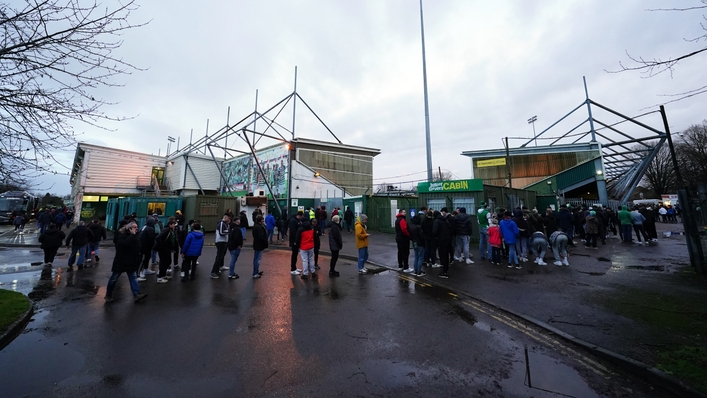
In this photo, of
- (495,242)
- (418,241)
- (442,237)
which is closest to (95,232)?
(418,241)

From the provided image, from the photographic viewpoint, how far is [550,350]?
3.86m

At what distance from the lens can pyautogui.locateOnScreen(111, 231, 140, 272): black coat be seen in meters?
5.84

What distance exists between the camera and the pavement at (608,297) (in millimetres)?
3752

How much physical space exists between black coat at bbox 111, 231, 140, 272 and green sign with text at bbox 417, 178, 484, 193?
12.4 metres

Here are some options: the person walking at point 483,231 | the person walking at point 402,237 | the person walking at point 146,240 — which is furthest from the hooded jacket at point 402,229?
the person walking at point 146,240

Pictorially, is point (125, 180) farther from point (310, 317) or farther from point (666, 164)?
point (666, 164)

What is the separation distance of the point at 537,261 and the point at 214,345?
9926 millimetres

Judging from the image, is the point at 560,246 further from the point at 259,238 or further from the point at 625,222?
the point at 259,238

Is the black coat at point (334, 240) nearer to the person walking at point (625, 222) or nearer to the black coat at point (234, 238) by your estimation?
the black coat at point (234, 238)

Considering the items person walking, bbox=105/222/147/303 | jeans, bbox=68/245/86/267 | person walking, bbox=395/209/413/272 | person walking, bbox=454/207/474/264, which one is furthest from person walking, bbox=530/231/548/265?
jeans, bbox=68/245/86/267

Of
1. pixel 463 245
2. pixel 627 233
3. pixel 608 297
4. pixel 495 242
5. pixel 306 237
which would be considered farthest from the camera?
pixel 627 233

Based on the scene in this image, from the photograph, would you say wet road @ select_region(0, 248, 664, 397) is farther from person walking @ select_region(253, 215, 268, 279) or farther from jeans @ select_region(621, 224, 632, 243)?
jeans @ select_region(621, 224, 632, 243)

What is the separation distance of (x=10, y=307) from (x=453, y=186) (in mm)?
15276

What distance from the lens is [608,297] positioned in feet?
19.2
